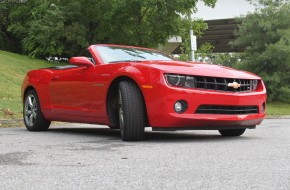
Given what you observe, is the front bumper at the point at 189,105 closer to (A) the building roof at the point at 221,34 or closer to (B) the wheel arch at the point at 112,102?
(B) the wheel arch at the point at 112,102

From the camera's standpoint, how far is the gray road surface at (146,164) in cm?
395

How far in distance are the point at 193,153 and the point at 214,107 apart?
1.25 metres

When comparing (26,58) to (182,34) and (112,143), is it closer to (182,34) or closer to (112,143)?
(182,34)

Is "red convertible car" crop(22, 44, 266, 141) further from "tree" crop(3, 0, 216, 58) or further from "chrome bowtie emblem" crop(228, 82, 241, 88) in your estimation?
"tree" crop(3, 0, 216, 58)

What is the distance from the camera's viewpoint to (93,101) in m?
7.43

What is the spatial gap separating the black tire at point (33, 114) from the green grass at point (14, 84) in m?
2.70

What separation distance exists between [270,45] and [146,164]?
19860 millimetres

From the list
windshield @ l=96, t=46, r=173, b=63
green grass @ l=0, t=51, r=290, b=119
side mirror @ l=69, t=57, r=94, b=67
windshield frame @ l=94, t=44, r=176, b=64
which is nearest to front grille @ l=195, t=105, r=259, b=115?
windshield frame @ l=94, t=44, r=176, b=64

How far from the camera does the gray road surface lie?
395 cm

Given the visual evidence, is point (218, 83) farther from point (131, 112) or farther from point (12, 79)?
point (12, 79)

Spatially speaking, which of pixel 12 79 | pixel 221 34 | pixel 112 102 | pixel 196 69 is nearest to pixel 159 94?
pixel 196 69

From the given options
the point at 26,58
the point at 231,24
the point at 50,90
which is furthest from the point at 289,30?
the point at 50,90

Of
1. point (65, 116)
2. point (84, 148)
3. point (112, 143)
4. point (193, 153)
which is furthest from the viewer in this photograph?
point (65, 116)

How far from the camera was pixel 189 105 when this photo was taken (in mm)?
6547
